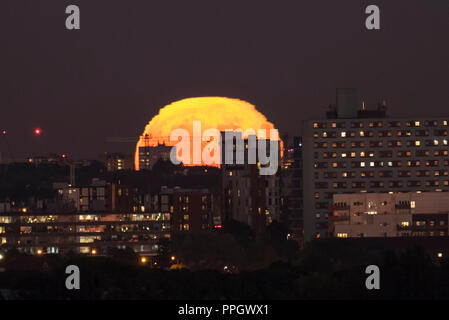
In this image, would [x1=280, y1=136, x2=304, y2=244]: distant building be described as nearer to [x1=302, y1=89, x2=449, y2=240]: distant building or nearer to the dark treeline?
[x1=302, y1=89, x2=449, y2=240]: distant building

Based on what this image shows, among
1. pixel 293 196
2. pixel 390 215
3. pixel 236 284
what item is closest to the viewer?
pixel 236 284

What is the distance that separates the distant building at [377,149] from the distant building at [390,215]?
497 inches

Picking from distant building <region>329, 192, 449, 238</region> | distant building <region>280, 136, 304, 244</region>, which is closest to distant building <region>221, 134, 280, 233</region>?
distant building <region>280, 136, 304, 244</region>

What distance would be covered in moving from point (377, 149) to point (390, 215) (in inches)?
710

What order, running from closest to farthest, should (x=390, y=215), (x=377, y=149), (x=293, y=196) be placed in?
(x=390, y=215) → (x=377, y=149) → (x=293, y=196)

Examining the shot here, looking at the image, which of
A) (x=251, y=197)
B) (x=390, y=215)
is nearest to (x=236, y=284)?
(x=390, y=215)

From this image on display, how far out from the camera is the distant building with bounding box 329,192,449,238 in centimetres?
10975

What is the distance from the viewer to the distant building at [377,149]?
126688mm

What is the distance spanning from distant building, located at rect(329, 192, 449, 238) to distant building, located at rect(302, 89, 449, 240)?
12628 millimetres

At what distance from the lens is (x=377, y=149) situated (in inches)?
5059

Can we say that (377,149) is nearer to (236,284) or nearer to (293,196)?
(293,196)

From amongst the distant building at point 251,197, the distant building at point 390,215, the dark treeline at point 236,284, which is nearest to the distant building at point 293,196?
the distant building at point 251,197

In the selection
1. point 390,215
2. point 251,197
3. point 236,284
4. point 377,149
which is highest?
point 377,149

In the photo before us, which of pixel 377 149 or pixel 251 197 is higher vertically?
pixel 377 149
